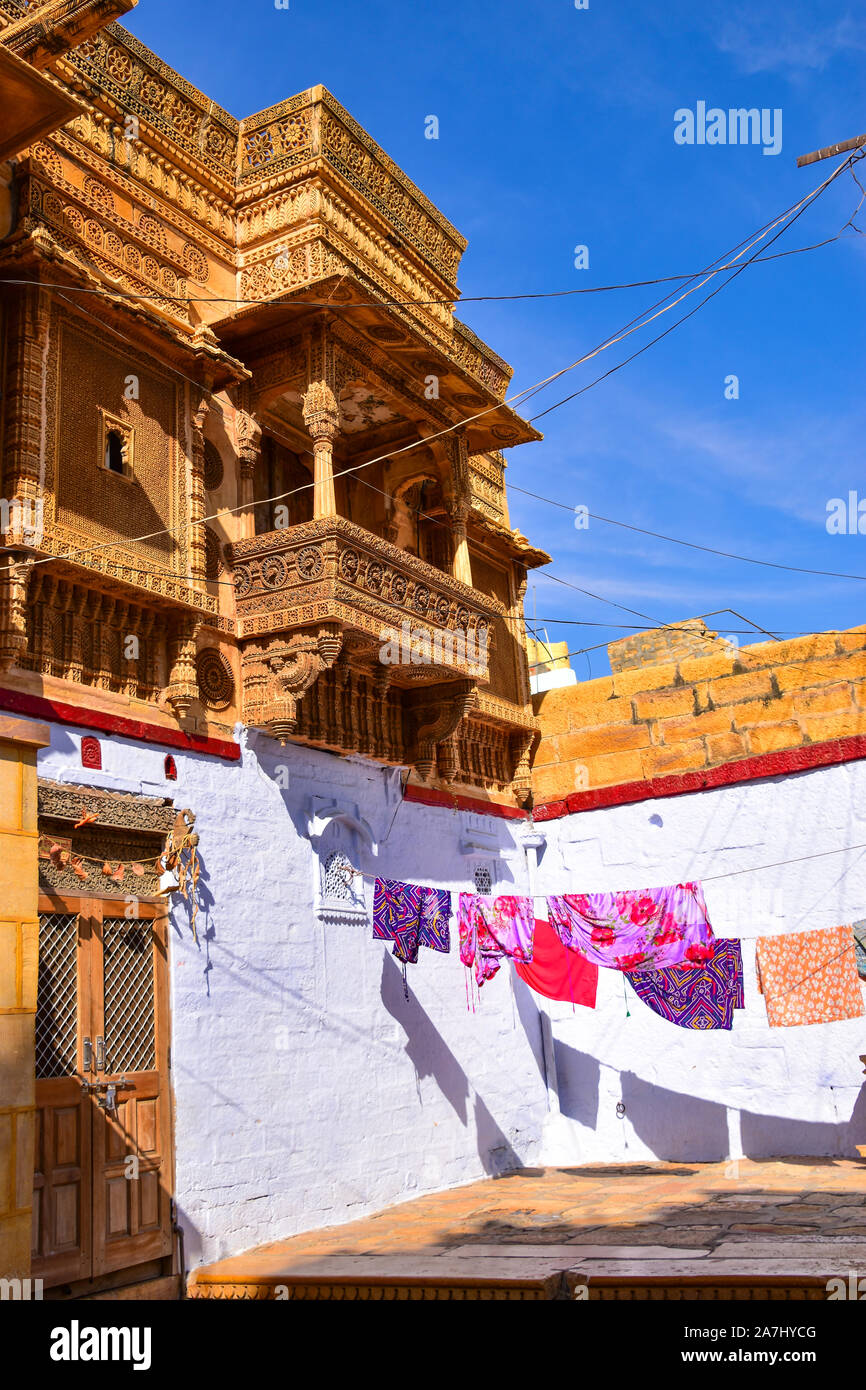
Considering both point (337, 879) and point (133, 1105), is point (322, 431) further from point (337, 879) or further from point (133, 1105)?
point (133, 1105)

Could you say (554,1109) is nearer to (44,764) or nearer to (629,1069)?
(629,1069)

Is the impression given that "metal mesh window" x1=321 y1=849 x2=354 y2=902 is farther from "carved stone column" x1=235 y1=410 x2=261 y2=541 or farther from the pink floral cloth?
"carved stone column" x1=235 y1=410 x2=261 y2=541

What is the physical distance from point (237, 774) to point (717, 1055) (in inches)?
215

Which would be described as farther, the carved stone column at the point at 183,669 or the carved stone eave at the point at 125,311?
the carved stone column at the point at 183,669

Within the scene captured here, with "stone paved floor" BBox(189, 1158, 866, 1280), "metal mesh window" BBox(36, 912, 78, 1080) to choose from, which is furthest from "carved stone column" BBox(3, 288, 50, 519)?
"stone paved floor" BBox(189, 1158, 866, 1280)

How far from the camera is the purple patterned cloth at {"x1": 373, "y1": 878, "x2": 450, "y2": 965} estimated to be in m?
8.51

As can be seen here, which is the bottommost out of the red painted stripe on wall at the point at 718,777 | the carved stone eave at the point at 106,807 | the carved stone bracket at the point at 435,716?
the carved stone eave at the point at 106,807

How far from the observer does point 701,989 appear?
895 cm

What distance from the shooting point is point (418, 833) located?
33.7 ft

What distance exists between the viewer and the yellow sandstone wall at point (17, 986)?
13.2 feet

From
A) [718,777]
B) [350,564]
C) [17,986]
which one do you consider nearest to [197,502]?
[350,564]

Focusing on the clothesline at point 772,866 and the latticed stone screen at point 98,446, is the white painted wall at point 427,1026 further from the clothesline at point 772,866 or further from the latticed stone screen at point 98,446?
the latticed stone screen at point 98,446

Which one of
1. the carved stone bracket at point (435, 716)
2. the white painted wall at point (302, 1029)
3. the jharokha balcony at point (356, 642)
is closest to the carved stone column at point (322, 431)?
the jharokha balcony at point (356, 642)

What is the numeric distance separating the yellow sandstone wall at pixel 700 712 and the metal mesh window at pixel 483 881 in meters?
1.19
